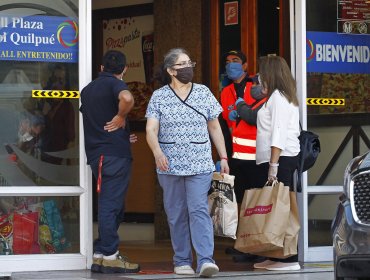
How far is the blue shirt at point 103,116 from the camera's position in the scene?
370 inches

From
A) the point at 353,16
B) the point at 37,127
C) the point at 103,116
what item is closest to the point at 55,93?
the point at 37,127

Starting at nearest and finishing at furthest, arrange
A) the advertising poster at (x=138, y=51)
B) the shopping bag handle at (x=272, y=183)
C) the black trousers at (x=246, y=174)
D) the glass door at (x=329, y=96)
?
the shopping bag handle at (x=272, y=183), the black trousers at (x=246, y=174), the glass door at (x=329, y=96), the advertising poster at (x=138, y=51)

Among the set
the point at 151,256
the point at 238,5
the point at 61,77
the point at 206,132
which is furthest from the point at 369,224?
the point at 238,5

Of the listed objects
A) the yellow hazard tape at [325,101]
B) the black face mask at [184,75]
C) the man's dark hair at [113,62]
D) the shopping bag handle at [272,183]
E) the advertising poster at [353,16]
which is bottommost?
the shopping bag handle at [272,183]

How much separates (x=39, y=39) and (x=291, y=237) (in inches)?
117

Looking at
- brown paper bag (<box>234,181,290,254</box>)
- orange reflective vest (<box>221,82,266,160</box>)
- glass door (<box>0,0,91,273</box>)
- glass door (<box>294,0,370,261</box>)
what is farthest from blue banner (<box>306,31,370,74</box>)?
glass door (<box>0,0,91,273</box>)

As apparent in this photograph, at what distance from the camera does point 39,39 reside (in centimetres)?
973

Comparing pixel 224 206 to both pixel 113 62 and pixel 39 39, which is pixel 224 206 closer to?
pixel 113 62

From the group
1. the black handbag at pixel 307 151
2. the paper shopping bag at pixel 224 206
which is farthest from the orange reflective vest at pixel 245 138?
the paper shopping bag at pixel 224 206

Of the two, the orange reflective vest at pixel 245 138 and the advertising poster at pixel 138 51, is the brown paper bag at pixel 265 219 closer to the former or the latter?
the orange reflective vest at pixel 245 138

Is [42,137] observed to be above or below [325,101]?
below

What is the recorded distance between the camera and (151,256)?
1134 cm

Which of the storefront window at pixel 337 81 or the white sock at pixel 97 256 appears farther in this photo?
the storefront window at pixel 337 81

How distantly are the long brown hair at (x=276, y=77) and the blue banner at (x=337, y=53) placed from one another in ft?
3.54
